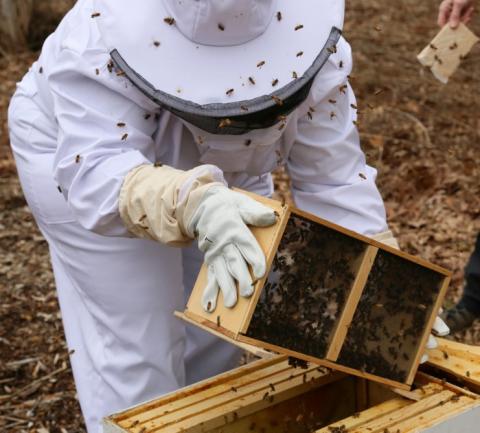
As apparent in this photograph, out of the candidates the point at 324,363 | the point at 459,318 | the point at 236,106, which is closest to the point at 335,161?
the point at 236,106

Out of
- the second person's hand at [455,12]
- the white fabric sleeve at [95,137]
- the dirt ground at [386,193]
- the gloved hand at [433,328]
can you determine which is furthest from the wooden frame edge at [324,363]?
the second person's hand at [455,12]

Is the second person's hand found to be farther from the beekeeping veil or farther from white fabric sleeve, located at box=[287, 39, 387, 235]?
the beekeeping veil

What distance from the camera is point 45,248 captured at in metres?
5.07

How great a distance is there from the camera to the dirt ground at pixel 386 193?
3.85 m

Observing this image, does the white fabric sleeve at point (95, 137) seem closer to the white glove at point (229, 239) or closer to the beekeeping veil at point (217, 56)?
the beekeeping veil at point (217, 56)

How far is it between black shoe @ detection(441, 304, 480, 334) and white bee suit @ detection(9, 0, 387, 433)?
1.43 metres

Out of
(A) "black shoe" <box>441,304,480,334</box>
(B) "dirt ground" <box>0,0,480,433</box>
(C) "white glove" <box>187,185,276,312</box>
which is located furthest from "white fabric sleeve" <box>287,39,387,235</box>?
(A) "black shoe" <box>441,304,480,334</box>

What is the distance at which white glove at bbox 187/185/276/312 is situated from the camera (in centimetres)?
204

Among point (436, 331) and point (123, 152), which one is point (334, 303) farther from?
point (123, 152)

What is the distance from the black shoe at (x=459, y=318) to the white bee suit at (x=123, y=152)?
1434 mm

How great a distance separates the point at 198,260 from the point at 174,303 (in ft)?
0.97

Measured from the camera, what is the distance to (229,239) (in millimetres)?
2086

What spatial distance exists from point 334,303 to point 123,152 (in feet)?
2.20

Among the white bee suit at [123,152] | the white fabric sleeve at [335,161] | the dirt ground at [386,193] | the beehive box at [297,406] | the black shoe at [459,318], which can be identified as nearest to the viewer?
the beehive box at [297,406]
